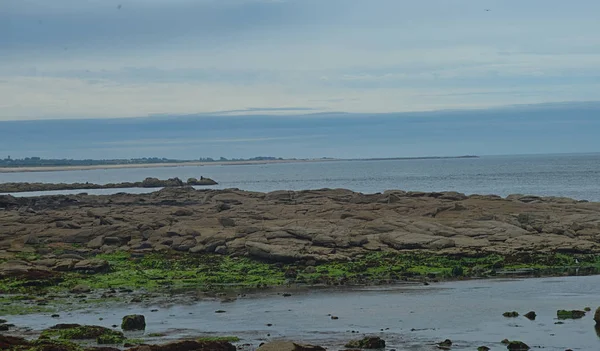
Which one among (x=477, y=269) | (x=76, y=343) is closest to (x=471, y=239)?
(x=477, y=269)

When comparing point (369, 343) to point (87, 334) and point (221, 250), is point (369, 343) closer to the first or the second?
point (87, 334)

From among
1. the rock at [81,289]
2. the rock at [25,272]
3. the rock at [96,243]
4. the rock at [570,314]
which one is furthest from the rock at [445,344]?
the rock at [96,243]

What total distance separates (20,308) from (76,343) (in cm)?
771

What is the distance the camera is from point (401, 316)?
86.7 feet

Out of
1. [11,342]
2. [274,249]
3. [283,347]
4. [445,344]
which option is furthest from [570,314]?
[274,249]

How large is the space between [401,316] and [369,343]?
5.22 meters

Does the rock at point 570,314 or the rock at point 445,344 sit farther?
the rock at point 570,314

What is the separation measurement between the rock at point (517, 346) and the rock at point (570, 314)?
4422 mm

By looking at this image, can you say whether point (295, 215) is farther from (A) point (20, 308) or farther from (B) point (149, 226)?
(A) point (20, 308)

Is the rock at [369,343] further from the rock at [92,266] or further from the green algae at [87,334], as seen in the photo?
the rock at [92,266]

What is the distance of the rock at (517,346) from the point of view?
21.0 meters

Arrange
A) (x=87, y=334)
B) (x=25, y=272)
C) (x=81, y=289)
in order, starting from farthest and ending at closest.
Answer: (x=25, y=272), (x=81, y=289), (x=87, y=334)

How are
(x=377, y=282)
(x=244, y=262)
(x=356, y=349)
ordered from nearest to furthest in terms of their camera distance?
1. (x=356, y=349)
2. (x=377, y=282)
3. (x=244, y=262)

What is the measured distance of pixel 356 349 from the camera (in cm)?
2091
